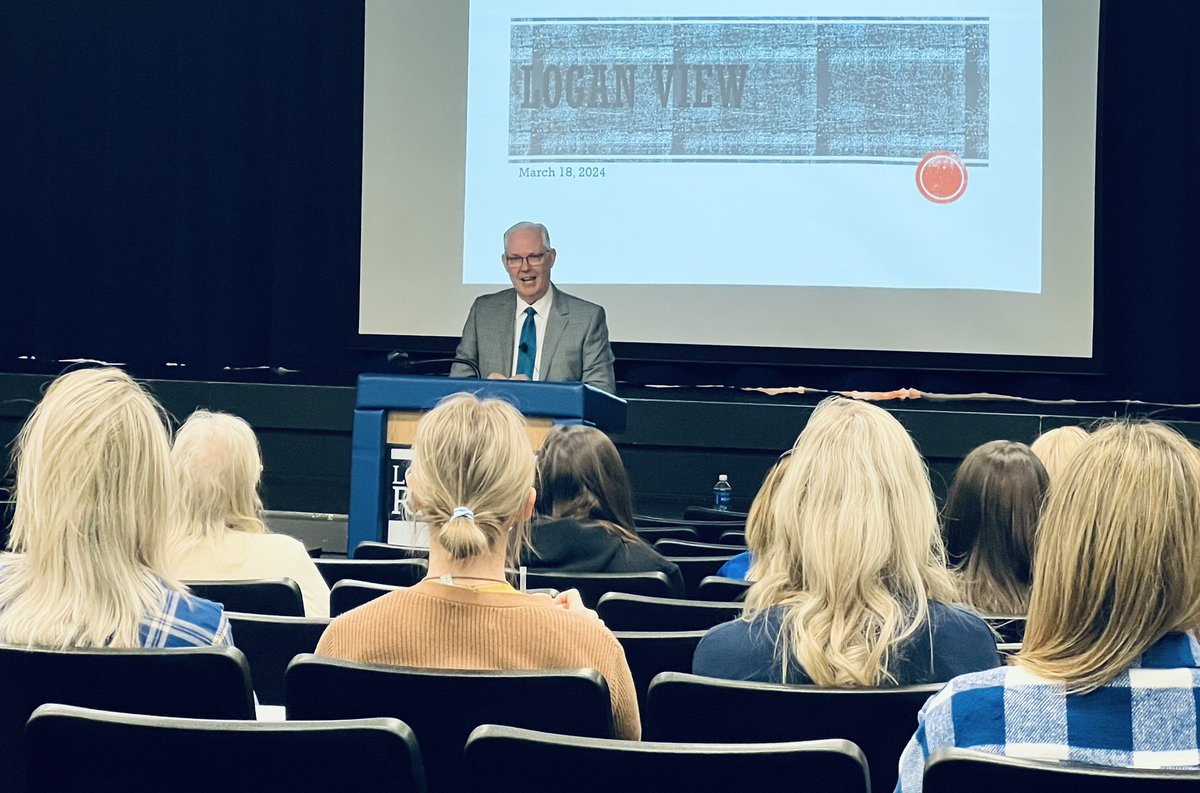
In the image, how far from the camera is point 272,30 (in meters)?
7.24

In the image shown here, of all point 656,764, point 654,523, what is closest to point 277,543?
point 656,764

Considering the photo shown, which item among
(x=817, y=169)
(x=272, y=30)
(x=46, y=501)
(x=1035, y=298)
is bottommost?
(x=46, y=501)

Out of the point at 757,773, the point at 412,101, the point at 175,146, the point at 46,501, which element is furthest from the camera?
the point at 175,146

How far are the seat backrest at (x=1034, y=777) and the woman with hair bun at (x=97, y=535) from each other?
3.73 ft

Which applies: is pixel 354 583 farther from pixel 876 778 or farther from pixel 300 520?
pixel 300 520

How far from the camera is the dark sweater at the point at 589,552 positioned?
312 cm

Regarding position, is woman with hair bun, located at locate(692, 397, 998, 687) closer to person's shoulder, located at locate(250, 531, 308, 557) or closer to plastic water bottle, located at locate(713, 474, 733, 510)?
person's shoulder, located at locate(250, 531, 308, 557)

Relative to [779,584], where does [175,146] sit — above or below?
above

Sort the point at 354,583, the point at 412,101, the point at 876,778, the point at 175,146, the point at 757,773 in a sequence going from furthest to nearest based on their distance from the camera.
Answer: the point at 175,146
the point at 412,101
the point at 354,583
the point at 876,778
the point at 757,773

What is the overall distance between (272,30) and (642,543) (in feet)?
16.6

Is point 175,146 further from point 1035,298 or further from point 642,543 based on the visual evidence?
point 642,543

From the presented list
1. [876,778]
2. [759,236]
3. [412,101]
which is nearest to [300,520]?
[412,101]

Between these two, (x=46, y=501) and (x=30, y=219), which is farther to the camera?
(x=30, y=219)

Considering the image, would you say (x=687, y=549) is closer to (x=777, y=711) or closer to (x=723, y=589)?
(x=723, y=589)
